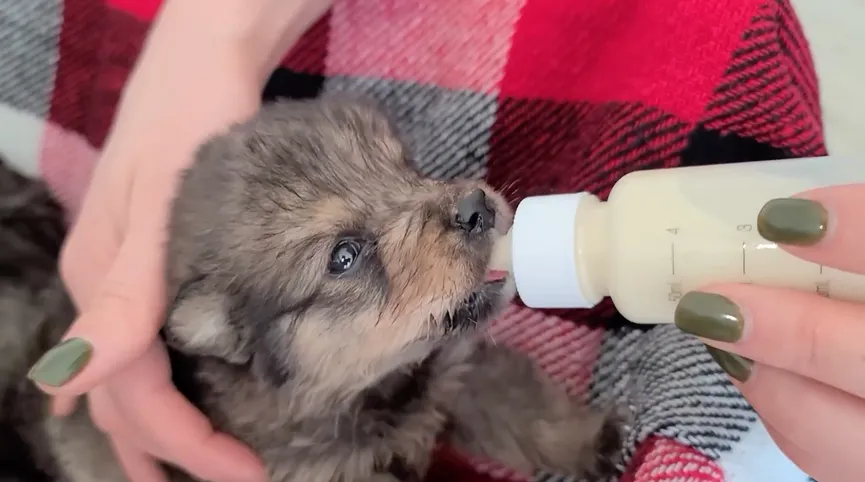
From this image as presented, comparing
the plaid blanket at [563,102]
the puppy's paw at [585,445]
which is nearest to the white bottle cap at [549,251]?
the plaid blanket at [563,102]

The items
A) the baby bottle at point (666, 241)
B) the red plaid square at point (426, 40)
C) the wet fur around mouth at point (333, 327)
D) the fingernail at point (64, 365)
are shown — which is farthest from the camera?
the red plaid square at point (426, 40)

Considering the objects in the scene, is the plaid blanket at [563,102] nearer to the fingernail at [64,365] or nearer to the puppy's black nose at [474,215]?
the puppy's black nose at [474,215]

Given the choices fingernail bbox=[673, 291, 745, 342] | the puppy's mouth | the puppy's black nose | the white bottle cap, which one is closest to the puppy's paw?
the puppy's mouth

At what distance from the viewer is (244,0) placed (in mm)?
1564

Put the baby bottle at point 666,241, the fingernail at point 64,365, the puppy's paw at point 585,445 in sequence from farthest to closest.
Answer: the puppy's paw at point 585,445 → the fingernail at point 64,365 → the baby bottle at point 666,241

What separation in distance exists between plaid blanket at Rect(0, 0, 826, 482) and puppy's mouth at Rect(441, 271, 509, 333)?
29 centimetres

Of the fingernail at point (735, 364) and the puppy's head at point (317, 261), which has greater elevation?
the fingernail at point (735, 364)

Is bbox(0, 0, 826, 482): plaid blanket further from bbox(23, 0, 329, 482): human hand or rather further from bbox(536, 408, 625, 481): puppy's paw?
bbox(23, 0, 329, 482): human hand

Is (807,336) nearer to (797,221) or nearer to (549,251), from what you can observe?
(797,221)

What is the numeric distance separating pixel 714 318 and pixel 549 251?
21 cm

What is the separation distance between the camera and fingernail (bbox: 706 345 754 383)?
2.91 feet

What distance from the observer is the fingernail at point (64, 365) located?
111 centimetres

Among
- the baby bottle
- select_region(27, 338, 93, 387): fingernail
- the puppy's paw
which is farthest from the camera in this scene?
the puppy's paw

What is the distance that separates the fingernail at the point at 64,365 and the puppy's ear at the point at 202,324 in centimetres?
13
